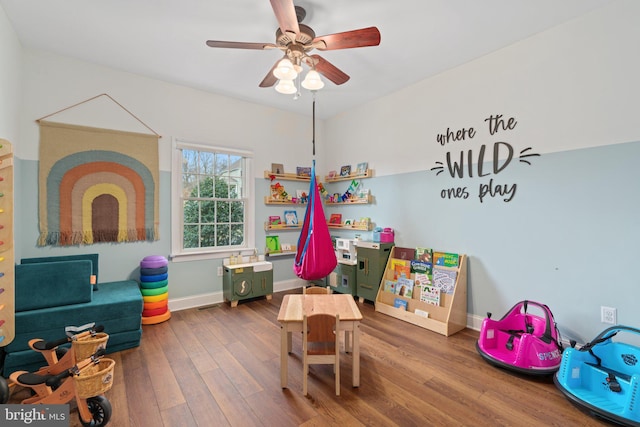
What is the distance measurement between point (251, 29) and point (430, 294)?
3206 mm

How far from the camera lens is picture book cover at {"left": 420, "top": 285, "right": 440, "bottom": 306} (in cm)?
309

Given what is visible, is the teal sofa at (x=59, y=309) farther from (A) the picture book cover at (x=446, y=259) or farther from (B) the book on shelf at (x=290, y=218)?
(A) the picture book cover at (x=446, y=259)

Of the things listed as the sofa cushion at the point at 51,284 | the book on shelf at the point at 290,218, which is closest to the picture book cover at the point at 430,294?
the book on shelf at the point at 290,218

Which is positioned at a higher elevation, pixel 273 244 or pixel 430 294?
pixel 273 244

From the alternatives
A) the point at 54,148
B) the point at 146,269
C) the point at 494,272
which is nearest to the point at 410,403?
the point at 494,272

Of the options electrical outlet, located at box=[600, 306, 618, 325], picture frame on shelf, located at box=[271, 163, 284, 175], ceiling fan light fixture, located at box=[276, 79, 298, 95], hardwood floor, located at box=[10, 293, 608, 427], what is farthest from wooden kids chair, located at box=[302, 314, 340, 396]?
picture frame on shelf, located at box=[271, 163, 284, 175]

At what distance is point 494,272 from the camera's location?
2918 millimetres

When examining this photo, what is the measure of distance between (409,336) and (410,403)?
1.05 metres

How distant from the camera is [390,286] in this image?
357cm

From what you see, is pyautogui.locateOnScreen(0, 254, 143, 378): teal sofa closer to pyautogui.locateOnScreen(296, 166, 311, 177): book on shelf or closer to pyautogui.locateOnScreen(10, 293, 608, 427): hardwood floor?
pyautogui.locateOnScreen(10, 293, 608, 427): hardwood floor

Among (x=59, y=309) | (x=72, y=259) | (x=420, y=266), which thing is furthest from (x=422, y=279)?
(x=72, y=259)

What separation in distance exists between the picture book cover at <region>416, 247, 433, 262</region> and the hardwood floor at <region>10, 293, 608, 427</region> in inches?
32.9

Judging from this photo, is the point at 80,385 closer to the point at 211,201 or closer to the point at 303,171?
the point at 211,201

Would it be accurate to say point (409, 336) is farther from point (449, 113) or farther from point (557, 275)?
point (449, 113)
